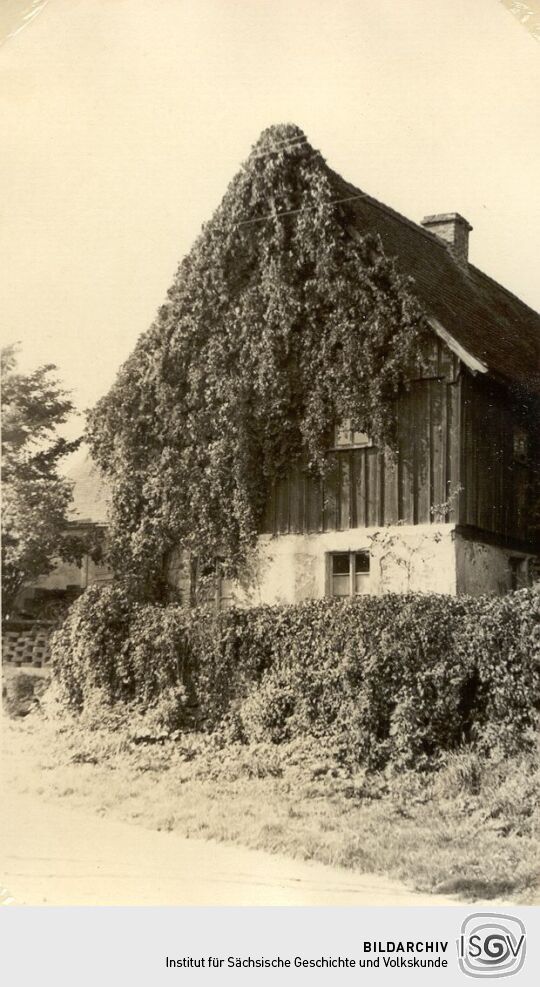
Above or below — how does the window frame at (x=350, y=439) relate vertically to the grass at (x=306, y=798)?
above

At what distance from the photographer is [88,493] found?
39.2ft

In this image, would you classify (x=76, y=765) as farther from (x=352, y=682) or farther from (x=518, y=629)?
(x=518, y=629)

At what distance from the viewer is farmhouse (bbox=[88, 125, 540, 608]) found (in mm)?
11445

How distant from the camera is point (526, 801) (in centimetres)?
866

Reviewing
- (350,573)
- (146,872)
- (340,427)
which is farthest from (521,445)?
(146,872)

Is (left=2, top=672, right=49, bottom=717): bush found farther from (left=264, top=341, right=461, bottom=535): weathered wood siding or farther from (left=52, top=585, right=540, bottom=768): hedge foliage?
(left=264, top=341, right=461, bottom=535): weathered wood siding

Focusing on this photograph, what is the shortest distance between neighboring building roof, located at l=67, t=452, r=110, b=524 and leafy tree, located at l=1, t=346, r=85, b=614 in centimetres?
19

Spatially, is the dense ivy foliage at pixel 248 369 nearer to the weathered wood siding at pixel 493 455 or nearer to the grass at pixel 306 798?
the weathered wood siding at pixel 493 455

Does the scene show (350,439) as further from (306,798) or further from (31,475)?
(306,798)

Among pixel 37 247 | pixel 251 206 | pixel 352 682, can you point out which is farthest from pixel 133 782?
pixel 251 206

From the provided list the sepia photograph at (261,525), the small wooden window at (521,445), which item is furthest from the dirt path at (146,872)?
the small wooden window at (521,445)

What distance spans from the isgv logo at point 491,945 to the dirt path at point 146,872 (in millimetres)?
446

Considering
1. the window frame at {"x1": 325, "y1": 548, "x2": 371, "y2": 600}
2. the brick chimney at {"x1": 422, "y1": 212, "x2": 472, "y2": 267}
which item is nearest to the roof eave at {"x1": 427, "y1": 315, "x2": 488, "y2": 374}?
the brick chimney at {"x1": 422, "y1": 212, "x2": 472, "y2": 267}

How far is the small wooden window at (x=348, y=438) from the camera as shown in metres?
11.8
